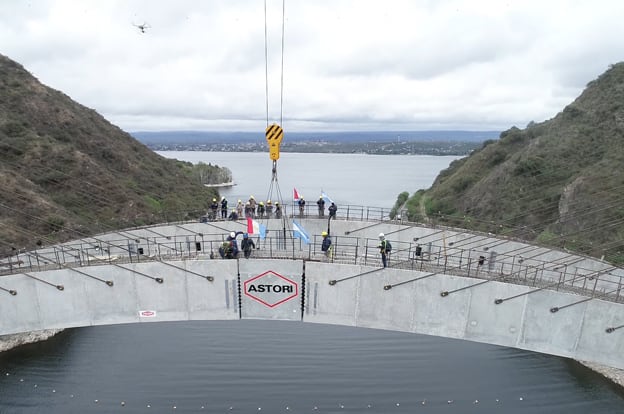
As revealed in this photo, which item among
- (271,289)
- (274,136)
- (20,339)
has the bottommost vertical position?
(20,339)

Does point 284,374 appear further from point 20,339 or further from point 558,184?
point 558,184

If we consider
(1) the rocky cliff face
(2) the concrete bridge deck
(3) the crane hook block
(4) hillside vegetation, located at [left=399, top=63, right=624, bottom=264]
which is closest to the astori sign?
(2) the concrete bridge deck

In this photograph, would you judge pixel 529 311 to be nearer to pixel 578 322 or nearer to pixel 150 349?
pixel 578 322

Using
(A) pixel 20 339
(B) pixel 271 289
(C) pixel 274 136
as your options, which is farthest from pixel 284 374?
(A) pixel 20 339

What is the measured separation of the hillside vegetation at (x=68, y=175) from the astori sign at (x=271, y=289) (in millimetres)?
18740

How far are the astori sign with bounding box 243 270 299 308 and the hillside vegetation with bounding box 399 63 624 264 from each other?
1719 cm

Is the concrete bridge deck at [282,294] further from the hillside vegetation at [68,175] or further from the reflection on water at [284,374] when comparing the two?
the hillside vegetation at [68,175]

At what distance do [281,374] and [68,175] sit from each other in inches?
1450

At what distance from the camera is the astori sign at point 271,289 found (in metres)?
15.8

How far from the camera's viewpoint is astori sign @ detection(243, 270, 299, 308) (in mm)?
15820

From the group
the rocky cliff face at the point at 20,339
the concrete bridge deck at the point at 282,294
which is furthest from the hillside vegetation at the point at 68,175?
the concrete bridge deck at the point at 282,294

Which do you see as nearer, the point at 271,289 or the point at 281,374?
the point at 271,289

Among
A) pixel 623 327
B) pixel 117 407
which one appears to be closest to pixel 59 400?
pixel 117 407

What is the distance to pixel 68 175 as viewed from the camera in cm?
4666
